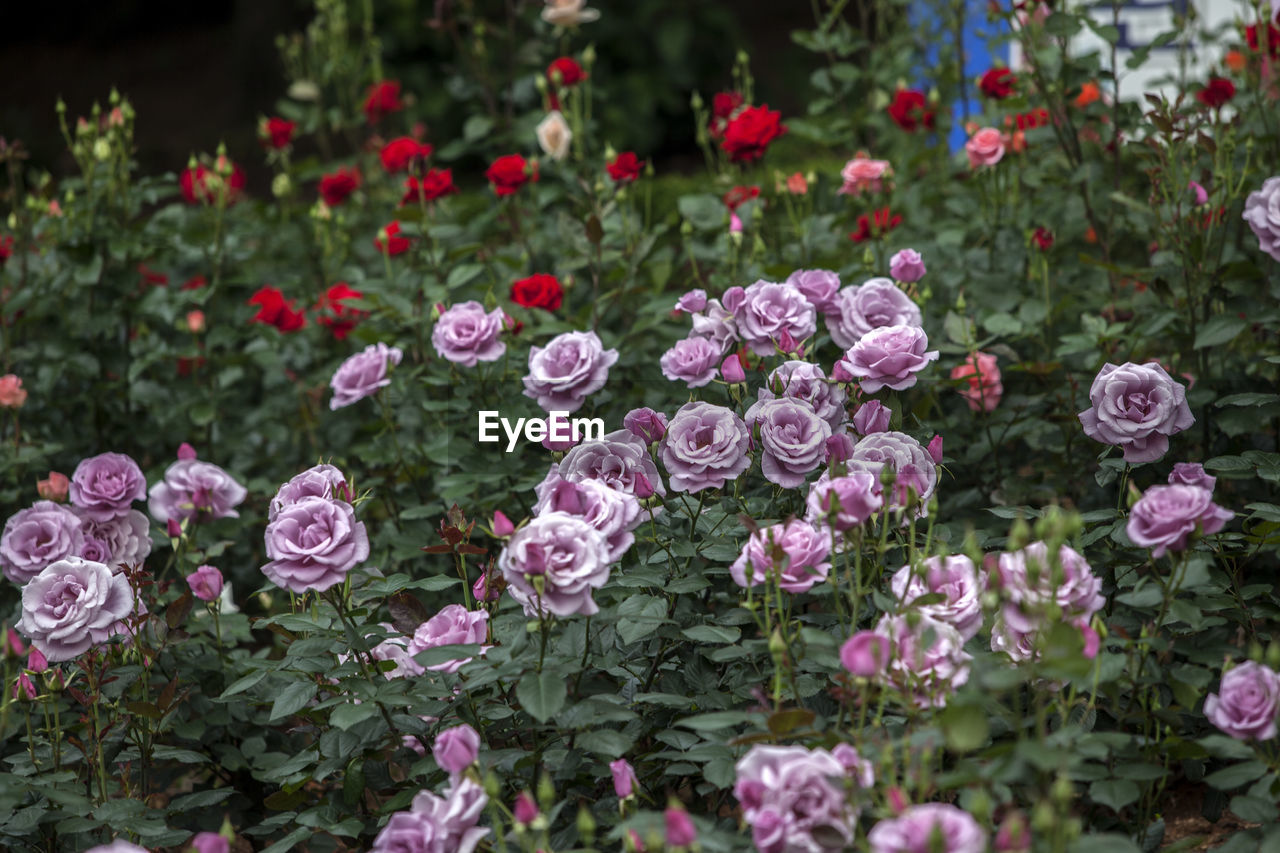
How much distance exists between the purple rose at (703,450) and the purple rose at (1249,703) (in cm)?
60

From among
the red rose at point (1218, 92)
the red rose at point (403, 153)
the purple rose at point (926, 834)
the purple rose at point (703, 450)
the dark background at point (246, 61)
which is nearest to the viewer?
the purple rose at point (926, 834)

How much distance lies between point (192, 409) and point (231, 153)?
5.52 meters

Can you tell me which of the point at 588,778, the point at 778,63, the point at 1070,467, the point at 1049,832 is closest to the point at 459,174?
the point at 778,63

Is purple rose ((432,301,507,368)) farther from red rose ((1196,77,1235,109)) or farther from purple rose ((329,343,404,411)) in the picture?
red rose ((1196,77,1235,109))

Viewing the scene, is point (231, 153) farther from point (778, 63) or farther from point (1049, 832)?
point (1049, 832)

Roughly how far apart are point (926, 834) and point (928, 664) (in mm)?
314

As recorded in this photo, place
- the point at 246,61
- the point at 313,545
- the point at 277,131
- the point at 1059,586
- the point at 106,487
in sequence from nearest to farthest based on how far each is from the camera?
1. the point at 1059,586
2. the point at 313,545
3. the point at 106,487
4. the point at 277,131
5. the point at 246,61

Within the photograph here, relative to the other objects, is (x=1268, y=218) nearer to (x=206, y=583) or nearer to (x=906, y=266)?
(x=906, y=266)

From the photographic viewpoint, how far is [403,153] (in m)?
2.88

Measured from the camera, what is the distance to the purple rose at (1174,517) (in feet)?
3.91

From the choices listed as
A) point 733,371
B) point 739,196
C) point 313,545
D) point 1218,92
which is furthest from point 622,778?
point 1218,92

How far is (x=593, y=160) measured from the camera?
3.42 m

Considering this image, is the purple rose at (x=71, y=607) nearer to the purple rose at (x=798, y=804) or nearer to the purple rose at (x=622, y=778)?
the purple rose at (x=622, y=778)

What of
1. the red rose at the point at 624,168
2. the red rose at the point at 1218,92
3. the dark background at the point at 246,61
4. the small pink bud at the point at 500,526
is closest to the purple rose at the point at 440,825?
the small pink bud at the point at 500,526
